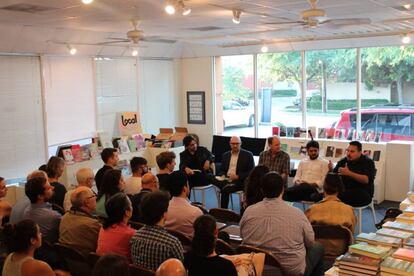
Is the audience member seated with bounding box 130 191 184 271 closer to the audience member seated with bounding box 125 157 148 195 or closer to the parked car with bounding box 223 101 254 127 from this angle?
the audience member seated with bounding box 125 157 148 195

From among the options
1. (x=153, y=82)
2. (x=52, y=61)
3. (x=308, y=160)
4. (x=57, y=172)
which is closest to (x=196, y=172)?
(x=308, y=160)

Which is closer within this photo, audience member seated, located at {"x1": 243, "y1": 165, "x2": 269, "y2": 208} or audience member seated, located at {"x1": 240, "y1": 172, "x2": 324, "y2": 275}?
audience member seated, located at {"x1": 240, "y1": 172, "x2": 324, "y2": 275}

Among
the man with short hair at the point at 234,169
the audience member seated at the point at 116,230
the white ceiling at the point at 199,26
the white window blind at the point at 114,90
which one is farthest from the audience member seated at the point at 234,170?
the white window blind at the point at 114,90

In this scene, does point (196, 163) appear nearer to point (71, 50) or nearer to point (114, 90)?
point (71, 50)

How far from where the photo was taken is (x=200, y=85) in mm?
11016

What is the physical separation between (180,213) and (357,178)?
2731 mm

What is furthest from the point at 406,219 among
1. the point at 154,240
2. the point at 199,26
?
the point at 199,26

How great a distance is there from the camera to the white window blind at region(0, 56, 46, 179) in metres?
7.68

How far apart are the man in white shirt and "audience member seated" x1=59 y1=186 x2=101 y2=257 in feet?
10.3

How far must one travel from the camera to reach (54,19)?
6.56m

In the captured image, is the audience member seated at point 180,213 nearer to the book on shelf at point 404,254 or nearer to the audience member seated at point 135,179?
the audience member seated at point 135,179

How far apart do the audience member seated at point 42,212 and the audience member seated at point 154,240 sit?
3.92ft

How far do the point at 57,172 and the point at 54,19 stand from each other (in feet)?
8.34

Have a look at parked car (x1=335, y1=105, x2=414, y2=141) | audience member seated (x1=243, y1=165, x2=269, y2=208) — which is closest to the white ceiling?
parked car (x1=335, y1=105, x2=414, y2=141)
